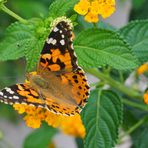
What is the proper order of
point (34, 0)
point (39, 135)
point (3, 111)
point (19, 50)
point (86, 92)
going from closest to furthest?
1. point (86, 92)
2. point (19, 50)
3. point (39, 135)
4. point (34, 0)
5. point (3, 111)

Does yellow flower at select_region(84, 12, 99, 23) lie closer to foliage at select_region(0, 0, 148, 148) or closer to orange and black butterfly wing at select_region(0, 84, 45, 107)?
foliage at select_region(0, 0, 148, 148)

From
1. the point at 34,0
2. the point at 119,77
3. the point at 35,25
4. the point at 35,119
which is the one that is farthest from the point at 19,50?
the point at 34,0

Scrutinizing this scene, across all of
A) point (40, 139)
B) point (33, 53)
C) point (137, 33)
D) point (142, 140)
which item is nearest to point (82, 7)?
point (33, 53)

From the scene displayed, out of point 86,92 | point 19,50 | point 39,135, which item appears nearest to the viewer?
point 86,92

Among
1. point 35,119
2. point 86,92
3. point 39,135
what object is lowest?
point 39,135

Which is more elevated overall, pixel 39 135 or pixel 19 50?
pixel 19 50

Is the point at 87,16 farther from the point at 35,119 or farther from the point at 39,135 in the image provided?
the point at 39,135

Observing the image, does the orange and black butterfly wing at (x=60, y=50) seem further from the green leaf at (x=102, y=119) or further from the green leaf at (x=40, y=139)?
the green leaf at (x=40, y=139)
